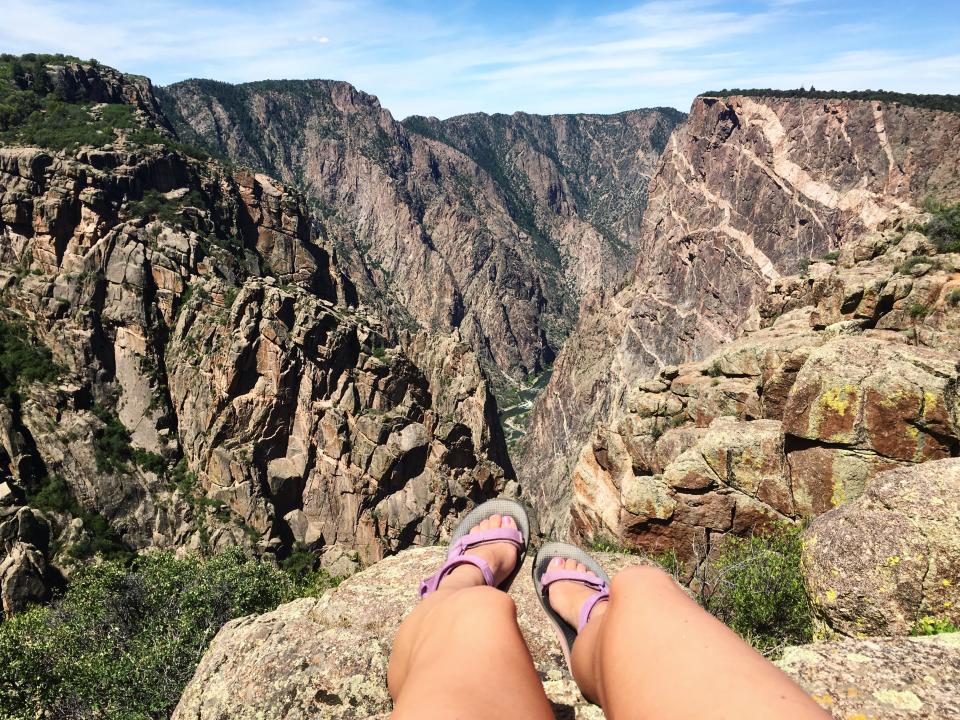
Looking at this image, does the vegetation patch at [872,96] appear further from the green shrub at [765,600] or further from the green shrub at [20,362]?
the green shrub at [20,362]

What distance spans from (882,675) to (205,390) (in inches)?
3293

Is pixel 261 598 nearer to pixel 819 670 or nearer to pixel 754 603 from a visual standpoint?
pixel 754 603

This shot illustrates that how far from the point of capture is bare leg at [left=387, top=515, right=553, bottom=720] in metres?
3.73

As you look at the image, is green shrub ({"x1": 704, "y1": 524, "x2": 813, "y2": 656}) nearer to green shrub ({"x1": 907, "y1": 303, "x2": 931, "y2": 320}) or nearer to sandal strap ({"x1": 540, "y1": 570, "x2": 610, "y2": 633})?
sandal strap ({"x1": 540, "y1": 570, "x2": 610, "y2": 633})

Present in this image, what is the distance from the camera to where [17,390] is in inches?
2758

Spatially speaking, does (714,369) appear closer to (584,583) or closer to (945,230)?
(584,583)

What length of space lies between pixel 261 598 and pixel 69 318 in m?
69.4

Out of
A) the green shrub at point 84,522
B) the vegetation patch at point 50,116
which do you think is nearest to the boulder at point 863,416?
the green shrub at point 84,522

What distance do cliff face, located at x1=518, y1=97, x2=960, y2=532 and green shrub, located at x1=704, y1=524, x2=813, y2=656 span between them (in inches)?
4372

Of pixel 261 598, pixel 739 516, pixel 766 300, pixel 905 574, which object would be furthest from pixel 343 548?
pixel 905 574

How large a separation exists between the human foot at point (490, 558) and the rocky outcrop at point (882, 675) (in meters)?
3.75

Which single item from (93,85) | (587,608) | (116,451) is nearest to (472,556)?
(587,608)

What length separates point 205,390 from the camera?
7775 cm

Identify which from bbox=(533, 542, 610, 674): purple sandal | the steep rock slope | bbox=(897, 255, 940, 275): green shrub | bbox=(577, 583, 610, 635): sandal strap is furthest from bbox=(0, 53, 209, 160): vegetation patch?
bbox=(577, 583, 610, 635): sandal strap
